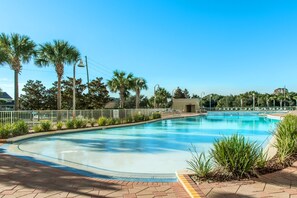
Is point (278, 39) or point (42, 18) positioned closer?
point (42, 18)

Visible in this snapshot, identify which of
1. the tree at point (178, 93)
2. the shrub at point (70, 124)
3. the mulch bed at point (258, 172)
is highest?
the tree at point (178, 93)

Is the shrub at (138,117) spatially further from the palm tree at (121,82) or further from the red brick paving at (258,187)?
the red brick paving at (258,187)

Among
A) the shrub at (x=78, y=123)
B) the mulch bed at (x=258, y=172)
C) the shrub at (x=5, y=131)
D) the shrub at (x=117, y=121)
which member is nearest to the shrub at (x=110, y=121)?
the shrub at (x=117, y=121)

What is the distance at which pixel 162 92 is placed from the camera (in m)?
56.1

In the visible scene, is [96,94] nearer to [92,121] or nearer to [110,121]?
[110,121]

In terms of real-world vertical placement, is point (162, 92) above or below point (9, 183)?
above

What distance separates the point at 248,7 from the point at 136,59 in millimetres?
16491

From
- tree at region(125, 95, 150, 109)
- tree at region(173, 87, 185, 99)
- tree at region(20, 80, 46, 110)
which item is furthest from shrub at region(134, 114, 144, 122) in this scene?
tree at region(173, 87, 185, 99)

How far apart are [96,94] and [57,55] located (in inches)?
452

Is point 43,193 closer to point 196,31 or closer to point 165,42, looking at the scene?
point 196,31

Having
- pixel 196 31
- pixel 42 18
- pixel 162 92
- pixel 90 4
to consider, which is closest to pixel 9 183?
pixel 90 4

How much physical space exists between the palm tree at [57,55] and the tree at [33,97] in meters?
12.5

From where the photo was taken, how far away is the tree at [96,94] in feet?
104

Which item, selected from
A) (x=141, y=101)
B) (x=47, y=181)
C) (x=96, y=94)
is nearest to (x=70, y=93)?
(x=96, y=94)
